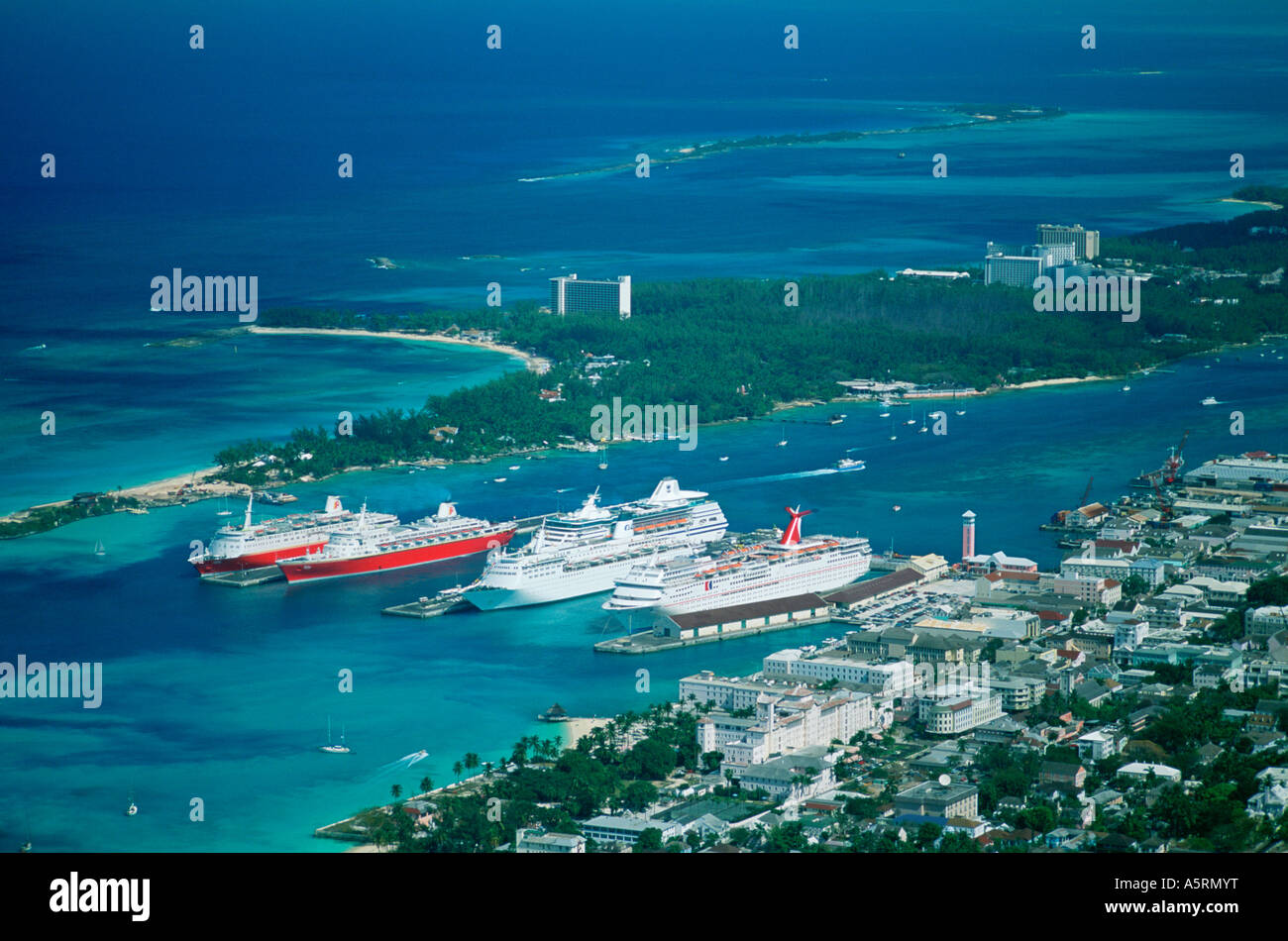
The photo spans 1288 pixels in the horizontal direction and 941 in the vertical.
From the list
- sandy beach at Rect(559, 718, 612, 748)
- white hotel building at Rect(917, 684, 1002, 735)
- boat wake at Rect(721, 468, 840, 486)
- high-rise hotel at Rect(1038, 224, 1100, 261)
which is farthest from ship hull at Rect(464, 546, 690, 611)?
high-rise hotel at Rect(1038, 224, 1100, 261)

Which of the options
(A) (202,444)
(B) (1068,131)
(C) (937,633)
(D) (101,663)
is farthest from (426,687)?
(B) (1068,131)

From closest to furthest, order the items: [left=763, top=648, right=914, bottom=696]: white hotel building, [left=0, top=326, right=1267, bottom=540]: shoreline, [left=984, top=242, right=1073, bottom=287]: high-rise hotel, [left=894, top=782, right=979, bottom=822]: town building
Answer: [left=894, top=782, right=979, bottom=822]: town building, [left=763, top=648, right=914, bottom=696]: white hotel building, [left=0, top=326, right=1267, bottom=540]: shoreline, [left=984, top=242, right=1073, bottom=287]: high-rise hotel

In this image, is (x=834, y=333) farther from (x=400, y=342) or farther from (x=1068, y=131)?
(x=1068, y=131)

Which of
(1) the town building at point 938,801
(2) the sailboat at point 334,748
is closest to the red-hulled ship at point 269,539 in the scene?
(2) the sailboat at point 334,748

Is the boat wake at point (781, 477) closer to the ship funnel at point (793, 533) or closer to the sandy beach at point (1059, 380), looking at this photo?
the ship funnel at point (793, 533)

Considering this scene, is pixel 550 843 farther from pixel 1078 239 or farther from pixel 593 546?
pixel 1078 239

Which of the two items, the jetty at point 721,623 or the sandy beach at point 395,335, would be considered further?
the sandy beach at point 395,335

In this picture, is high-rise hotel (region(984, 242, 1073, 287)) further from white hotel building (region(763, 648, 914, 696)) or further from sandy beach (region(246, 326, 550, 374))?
white hotel building (region(763, 648, 914, 696))
